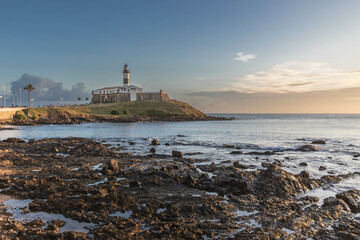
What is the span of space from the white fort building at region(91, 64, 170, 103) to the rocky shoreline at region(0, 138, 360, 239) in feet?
509

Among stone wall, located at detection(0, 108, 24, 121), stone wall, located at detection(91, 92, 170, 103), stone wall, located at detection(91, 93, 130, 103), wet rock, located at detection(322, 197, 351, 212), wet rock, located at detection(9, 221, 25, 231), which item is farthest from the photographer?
stone wall, located at detection(91, 92, 170, 103)

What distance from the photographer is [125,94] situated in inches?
6649

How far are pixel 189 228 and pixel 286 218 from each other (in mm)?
4079

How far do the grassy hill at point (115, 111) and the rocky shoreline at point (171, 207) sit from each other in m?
97.9

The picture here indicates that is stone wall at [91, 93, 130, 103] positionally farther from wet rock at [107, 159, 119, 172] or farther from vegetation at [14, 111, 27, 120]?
wet rock at [107, 159, 119, 172]

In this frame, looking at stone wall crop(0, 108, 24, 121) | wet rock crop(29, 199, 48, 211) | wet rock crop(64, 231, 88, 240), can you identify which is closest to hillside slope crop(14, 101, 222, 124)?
stone wall crop(0, 108, 24, 121)

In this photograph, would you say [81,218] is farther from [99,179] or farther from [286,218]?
[286,218]

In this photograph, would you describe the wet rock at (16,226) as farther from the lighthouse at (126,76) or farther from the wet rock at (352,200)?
the lighthouse at (126,76)

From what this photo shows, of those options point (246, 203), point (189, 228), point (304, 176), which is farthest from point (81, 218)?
point (304, 176)

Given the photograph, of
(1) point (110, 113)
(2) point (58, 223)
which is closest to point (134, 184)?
(2) point (58, 223)

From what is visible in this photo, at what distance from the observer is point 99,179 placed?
1579cm

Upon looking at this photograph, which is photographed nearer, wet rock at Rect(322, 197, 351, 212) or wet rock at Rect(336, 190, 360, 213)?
wet rock at Rect(322, 197, 351, 212)

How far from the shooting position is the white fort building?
169 metres

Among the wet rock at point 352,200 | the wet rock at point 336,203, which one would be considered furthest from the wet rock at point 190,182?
the wet rock at point 352,200
